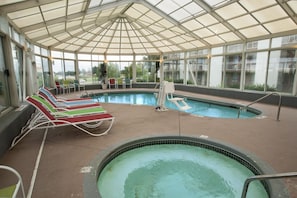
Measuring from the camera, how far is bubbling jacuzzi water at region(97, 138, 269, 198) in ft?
8.20

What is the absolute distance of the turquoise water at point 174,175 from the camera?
249cm

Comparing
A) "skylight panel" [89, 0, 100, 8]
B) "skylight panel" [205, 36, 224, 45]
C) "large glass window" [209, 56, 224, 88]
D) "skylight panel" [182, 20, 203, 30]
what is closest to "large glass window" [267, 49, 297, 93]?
"skylight panel" [205, 36, 224, 45]

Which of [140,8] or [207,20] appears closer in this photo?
[207,20]

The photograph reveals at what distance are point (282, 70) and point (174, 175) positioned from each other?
798 centimetres

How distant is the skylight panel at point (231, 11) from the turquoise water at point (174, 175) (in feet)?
20.4

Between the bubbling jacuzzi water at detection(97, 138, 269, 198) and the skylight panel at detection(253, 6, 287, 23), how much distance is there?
6.28m

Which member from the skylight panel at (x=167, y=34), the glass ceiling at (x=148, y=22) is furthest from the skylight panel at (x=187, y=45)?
the skylight panel at (x=167, y=34)

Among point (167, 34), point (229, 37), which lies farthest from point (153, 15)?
point (229, 37)

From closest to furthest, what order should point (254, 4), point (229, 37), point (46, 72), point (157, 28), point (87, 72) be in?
1. point (254, 4)
2. point (229, 37)
3. point (157, 28)
4. point (46, 72)
5. point (87, 72)

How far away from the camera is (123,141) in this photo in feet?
11.8

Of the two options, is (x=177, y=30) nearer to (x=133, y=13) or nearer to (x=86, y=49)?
(x=133, y=13)

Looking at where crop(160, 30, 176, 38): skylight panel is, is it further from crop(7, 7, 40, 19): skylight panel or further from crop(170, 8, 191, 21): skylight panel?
crop(7, 7, 40, 19): skylight panel

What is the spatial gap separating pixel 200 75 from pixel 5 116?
1136cm

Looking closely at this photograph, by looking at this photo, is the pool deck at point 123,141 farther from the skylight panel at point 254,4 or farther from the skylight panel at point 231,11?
the skylight panel at point 231,11
